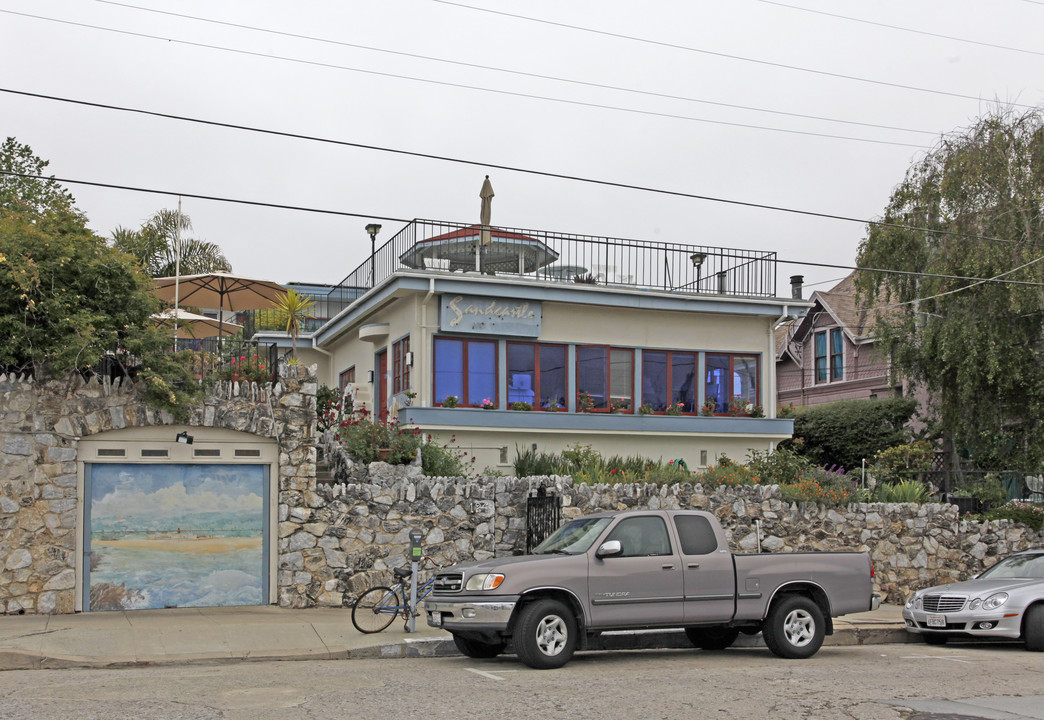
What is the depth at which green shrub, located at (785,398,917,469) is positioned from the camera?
91.7 feet

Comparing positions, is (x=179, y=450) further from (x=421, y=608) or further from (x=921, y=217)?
(x=921, y=217)

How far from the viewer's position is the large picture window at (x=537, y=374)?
71.4ft

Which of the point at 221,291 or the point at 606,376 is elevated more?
the point at 221,291

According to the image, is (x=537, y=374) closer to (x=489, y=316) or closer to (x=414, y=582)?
(x=489, y=316)

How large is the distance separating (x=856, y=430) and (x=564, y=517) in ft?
48.1

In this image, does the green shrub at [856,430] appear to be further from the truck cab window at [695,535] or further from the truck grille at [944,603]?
the truck cab window at [695,535]

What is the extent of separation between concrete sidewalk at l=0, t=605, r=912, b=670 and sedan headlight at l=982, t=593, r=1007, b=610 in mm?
1826

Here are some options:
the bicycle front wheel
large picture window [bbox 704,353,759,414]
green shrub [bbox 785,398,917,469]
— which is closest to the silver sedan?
the bicycle front wheel

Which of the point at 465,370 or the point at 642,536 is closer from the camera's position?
the point at 642,536

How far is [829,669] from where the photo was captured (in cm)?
1138

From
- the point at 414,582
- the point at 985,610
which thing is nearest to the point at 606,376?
the point at 414,582

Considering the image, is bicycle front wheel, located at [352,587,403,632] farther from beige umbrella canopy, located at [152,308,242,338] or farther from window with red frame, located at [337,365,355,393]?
window with red frame, located at [337,365,355,393]

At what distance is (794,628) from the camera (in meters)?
12.4

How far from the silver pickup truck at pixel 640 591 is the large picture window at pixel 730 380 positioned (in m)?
10.7
